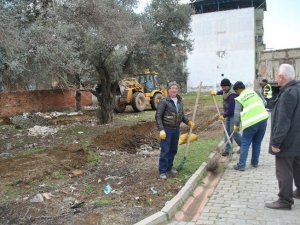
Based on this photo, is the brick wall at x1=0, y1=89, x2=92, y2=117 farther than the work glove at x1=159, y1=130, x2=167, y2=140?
Yes

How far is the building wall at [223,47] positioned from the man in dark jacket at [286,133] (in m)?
39.1

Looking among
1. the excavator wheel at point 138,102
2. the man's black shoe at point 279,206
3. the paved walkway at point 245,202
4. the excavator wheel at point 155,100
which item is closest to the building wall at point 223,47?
the excavator wheel at point 155,100

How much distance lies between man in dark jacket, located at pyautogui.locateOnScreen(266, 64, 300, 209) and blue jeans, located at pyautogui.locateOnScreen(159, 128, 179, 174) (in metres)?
2.13

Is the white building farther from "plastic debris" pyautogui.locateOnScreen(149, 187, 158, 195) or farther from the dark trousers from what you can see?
the dark trousers

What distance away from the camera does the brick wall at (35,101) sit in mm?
21203

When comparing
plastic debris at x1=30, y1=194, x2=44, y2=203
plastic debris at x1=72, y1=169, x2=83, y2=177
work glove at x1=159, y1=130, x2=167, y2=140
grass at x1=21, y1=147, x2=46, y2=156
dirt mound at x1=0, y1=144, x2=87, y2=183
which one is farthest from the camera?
grass at x1=21, y1=147, x2=46, y2=156

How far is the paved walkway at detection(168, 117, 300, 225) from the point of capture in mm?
5324

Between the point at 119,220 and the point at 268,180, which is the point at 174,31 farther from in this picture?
the point at 119,220

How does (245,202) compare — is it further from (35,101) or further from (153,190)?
(35,101)

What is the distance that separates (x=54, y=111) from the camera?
79.9 feet

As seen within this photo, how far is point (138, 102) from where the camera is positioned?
77.1 ft

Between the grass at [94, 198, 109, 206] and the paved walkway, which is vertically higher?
the grass at [94, 198, 109, 206]

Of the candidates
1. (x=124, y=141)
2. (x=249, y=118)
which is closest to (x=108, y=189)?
(x=249, y=118)

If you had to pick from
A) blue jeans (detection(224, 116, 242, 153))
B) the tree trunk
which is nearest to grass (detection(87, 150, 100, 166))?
blue jeans (detection(224, 116, 242, 153))
